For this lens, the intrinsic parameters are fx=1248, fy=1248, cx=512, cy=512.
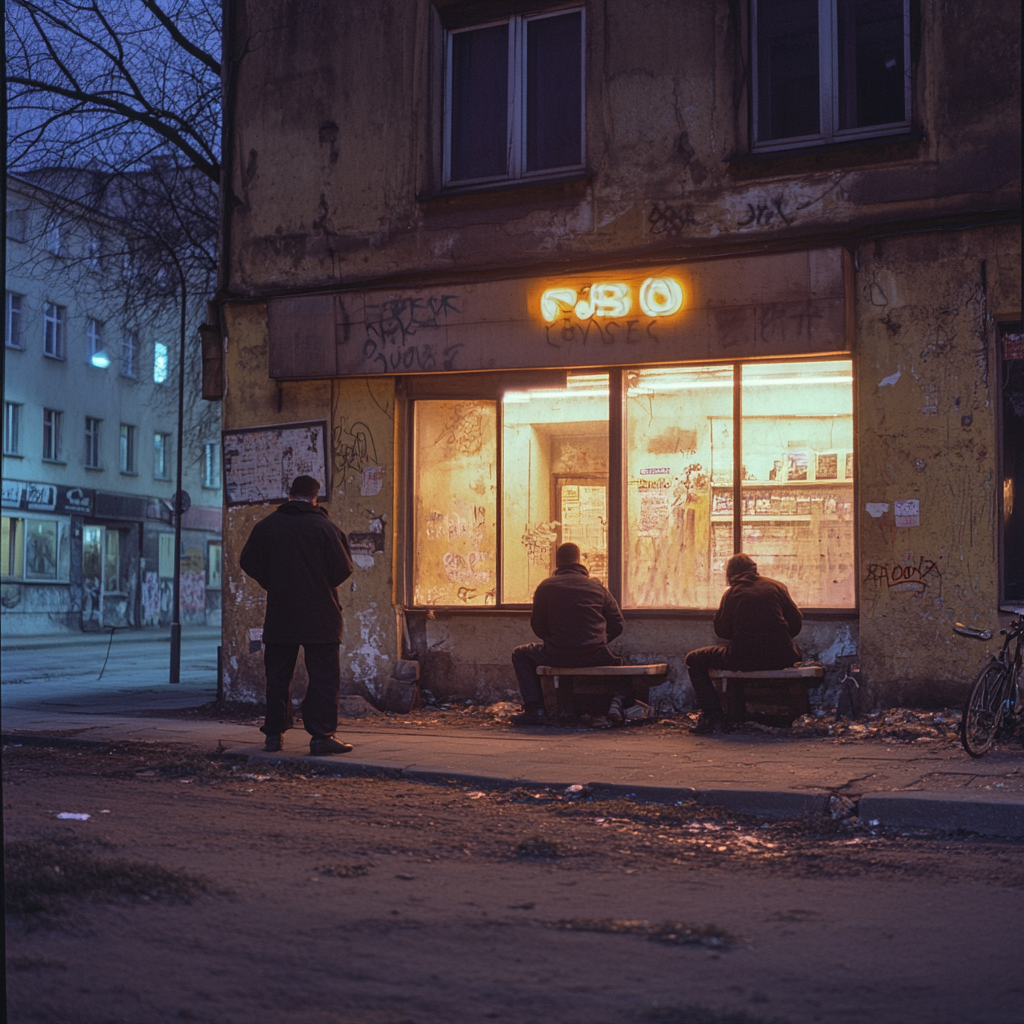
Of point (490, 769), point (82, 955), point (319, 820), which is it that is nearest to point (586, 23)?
point (490, 769)

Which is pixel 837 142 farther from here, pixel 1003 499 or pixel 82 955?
pixel 82 955

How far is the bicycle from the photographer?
26.8 ft

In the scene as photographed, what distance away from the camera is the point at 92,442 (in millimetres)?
39156

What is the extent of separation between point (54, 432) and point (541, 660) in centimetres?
3038

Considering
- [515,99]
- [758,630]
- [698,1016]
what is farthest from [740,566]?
[698,1016]

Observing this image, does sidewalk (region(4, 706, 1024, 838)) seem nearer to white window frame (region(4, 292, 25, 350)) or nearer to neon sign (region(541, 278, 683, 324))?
neon sign (region(541, 278, 683, 324))

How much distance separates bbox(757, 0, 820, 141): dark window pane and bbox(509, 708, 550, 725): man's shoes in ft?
17.4

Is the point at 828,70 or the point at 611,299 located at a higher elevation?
the point at 828,70

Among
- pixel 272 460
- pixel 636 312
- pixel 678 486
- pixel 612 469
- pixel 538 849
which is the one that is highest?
pixel 636 312

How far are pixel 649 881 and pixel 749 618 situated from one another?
184 inches

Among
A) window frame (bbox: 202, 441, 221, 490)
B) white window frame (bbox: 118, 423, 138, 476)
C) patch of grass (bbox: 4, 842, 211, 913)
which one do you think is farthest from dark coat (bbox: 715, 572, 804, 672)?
window frame (bbox: 202, 441, 221, 490)

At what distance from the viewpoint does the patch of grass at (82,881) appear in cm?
452

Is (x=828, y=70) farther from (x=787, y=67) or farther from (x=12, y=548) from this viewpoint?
(x=12, y=548)

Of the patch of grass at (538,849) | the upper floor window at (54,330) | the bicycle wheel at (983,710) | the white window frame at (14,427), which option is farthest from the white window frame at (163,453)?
the patch of grass at (538,849)
